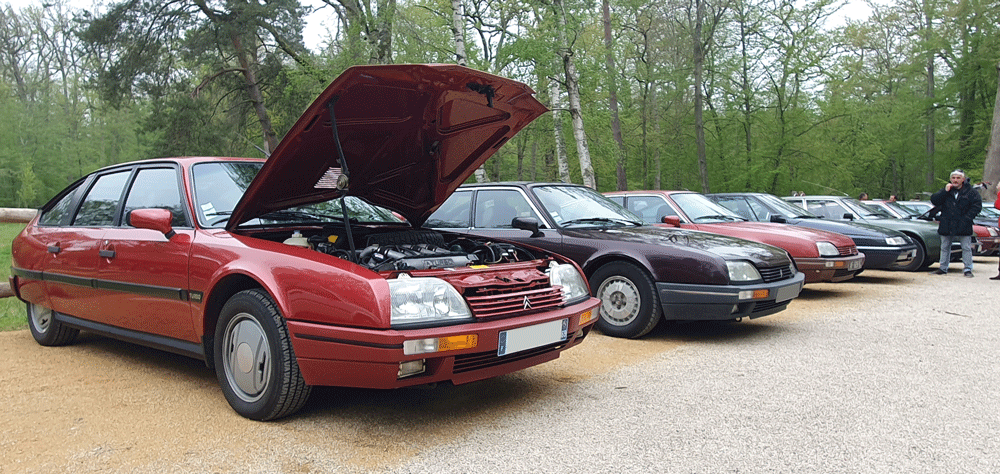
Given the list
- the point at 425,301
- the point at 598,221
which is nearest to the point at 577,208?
the point at 598,221

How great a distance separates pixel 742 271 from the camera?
521cm

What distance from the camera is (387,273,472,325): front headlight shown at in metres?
2.92

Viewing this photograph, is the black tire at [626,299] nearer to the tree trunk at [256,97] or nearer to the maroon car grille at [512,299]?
the maroon car grille at [512,299]

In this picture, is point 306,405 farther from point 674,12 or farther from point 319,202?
point 674,12

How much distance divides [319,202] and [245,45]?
1513 centimetres

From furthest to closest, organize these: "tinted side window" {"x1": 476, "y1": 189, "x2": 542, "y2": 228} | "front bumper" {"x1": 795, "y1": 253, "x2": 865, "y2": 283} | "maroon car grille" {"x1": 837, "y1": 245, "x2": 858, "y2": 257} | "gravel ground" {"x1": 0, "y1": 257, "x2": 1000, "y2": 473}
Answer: "maroon car grille" {"x1": 837, "y1": 245, "x2": 858, "y2": 257}, "front bumper" {"x1": 795, "y1": 253, "x2": 865, "y2": 283}, "tinted side window" {"x1": 476, "y1": 189, "x2": 542, "y2": 228}, "gravel ground" {"x1": 0, "y1": 257, "x2": 1000, "y2": 473}

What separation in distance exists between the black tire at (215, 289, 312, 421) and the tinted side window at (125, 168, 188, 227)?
32.2 inches

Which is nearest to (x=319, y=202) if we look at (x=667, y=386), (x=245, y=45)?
(x=667, y=386)

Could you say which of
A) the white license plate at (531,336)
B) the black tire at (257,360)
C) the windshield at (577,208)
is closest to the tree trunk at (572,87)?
the windshield at (577,208)

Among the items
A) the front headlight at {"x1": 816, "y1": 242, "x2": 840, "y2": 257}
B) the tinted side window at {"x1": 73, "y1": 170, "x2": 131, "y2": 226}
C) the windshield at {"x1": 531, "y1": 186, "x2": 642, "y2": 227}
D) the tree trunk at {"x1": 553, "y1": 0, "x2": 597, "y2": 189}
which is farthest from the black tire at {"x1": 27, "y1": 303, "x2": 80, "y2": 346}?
the tree trunk at {"x1": 553, "y1": 0, "x2": 597, "y2": 189}

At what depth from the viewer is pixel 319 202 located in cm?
417

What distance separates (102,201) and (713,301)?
4.68m

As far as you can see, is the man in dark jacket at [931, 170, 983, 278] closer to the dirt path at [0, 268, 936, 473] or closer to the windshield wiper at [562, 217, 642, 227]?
the windshield wiper at [562, 217, 642, 227]

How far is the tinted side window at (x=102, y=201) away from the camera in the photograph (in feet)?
14.5
